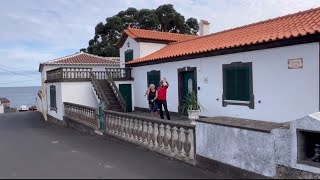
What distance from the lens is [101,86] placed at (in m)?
21.0

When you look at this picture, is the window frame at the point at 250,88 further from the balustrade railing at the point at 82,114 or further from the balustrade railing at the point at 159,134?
the balustrade railing at the point at 82,114

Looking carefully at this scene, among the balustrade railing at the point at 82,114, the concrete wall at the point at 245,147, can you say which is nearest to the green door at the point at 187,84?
the balustrade railing at the point at 82,114

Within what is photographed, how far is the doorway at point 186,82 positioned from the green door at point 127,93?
591 centimetres

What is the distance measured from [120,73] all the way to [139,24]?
2001 centimetres

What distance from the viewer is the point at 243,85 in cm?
1273

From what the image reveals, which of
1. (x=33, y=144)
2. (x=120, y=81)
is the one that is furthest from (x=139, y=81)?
(x=33, y=144)

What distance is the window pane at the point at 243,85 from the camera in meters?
12.6

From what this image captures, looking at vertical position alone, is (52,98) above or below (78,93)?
below

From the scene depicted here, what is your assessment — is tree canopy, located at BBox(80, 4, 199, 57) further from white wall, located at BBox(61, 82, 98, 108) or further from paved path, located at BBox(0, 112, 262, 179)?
paved path, located at BBox(0, 112, 262, 179)

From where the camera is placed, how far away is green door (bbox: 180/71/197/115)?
1578cm

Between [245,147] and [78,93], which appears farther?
[78,93]

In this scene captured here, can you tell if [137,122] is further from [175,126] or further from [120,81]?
[120,81]

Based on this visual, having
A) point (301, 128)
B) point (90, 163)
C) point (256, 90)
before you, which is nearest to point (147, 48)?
point (256, 90)

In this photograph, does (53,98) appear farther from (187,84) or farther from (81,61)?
(81,61)
